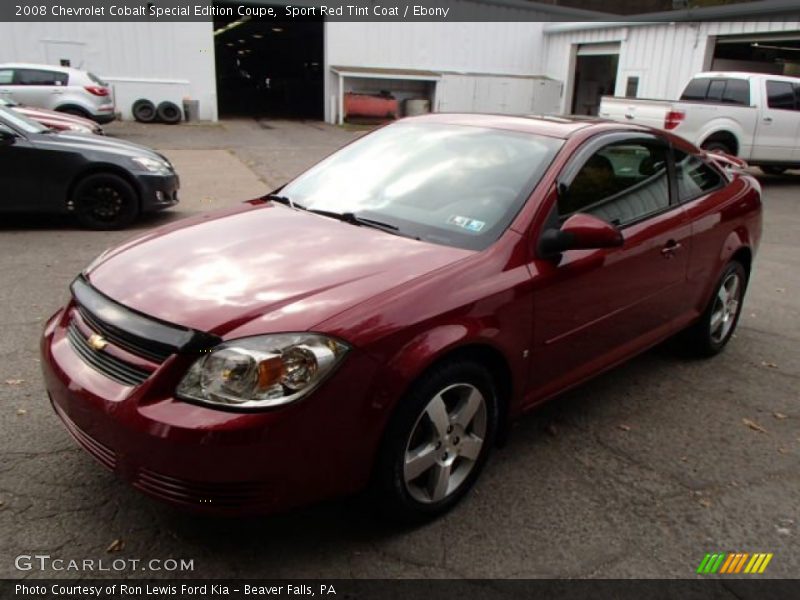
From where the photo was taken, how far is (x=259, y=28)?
3494 centimetres

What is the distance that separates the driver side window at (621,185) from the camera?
325 centimetres

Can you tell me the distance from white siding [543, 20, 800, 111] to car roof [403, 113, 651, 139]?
15826 millimetres

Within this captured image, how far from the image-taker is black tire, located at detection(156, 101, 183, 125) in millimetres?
22062

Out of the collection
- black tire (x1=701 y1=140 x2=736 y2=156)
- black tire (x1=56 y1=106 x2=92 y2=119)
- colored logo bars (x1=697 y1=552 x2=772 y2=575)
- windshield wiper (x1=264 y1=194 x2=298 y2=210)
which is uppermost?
windshield wiper (x1=264 y1=194 x2=298 y2=210)

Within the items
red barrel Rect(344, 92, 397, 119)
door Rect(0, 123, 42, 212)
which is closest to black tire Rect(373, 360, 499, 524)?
door Rect(0, 123, 42, 212)

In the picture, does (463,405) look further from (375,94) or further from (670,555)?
(375,94)

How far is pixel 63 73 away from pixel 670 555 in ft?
59.7

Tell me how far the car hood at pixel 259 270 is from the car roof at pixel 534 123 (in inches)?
41.4

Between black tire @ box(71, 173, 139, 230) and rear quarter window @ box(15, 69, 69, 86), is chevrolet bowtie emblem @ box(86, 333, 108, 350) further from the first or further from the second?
rear quarter window @ box(15, 69, 69, 86)

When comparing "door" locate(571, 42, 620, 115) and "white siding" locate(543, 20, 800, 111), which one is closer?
"white siding" locate(543, 20, 800, 111)

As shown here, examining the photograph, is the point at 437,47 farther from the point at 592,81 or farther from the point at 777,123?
the point at 777,123

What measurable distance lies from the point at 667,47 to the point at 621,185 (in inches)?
766

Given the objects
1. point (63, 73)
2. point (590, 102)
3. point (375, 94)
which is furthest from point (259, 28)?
point (63, 73)

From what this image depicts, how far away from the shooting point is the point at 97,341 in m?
2.45
